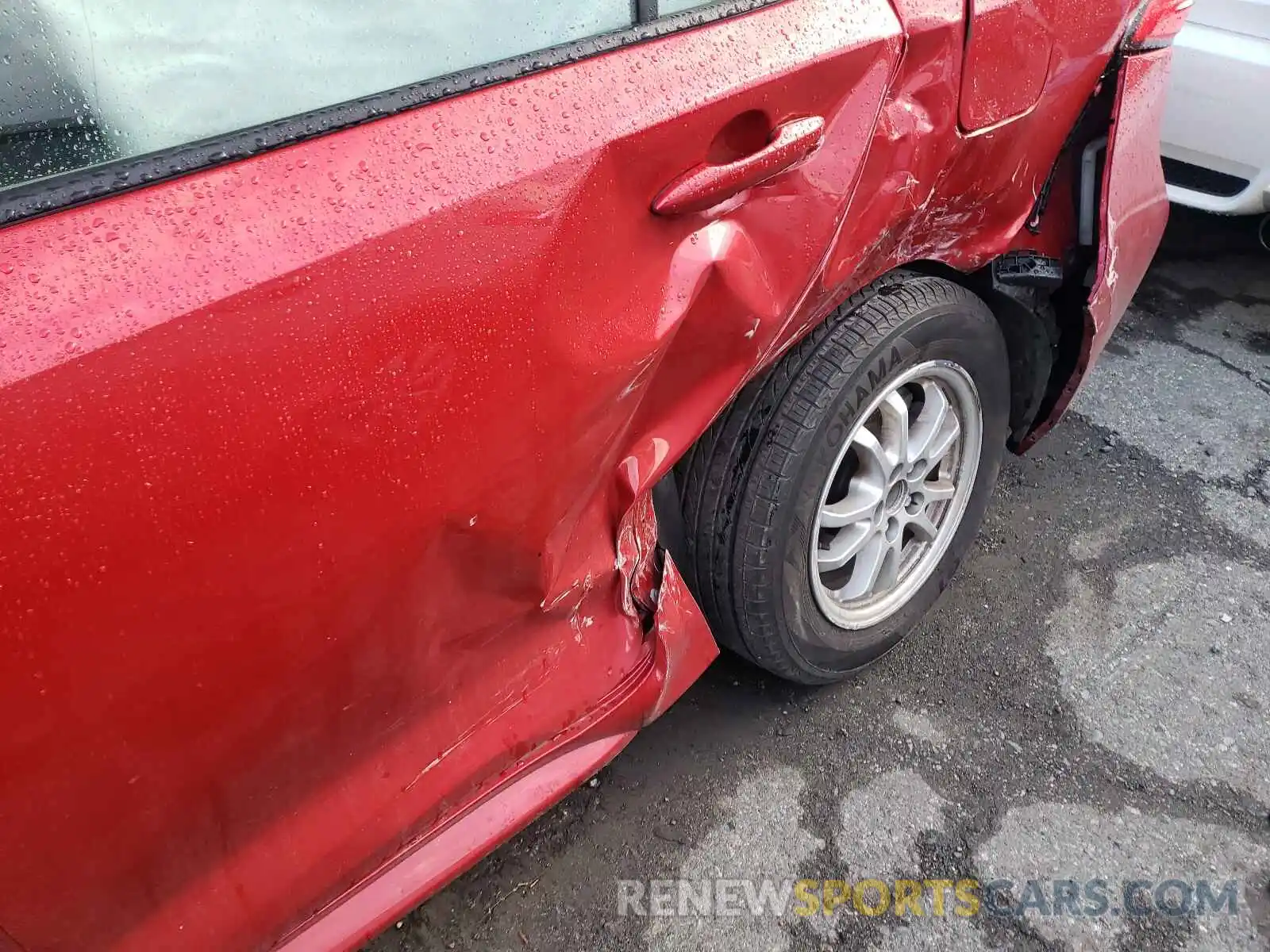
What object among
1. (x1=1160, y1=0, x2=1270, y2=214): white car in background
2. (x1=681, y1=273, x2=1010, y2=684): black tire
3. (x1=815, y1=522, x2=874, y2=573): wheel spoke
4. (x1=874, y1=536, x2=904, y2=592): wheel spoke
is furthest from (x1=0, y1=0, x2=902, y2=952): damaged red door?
(x1=1160, y1=0, x2=1270, y2=214): white car in background

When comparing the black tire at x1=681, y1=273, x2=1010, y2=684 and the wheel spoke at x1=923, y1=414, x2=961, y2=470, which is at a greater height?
the black tire at x1=681, y1=273, x2=1010, y2=684

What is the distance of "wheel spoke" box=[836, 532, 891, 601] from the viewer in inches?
73.9

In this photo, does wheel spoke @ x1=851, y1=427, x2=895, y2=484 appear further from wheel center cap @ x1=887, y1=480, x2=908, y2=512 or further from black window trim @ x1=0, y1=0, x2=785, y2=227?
black window trim @ x1=0, y1=0, x2=785, y2=227

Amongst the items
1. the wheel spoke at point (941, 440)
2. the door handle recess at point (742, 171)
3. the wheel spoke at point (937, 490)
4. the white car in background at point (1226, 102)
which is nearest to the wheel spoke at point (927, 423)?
the wheel spoke at point (941, 440)

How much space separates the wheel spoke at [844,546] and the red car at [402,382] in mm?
A: 158

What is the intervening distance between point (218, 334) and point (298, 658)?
0.36 meters

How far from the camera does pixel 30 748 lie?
0.83 m

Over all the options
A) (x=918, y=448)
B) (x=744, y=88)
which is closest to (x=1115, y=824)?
(x=918, y=448)

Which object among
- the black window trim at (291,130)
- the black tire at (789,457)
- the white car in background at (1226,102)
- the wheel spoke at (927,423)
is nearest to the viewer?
the black window trim at (291,130)

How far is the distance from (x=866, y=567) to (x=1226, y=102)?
212 cm

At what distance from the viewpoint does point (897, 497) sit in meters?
1.88

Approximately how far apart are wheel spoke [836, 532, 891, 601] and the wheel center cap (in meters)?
0.06

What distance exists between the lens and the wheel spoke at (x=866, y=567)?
6.16 ft

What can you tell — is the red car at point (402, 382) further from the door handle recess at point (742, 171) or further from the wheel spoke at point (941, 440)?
the wheel spoke at point (941, 440)
